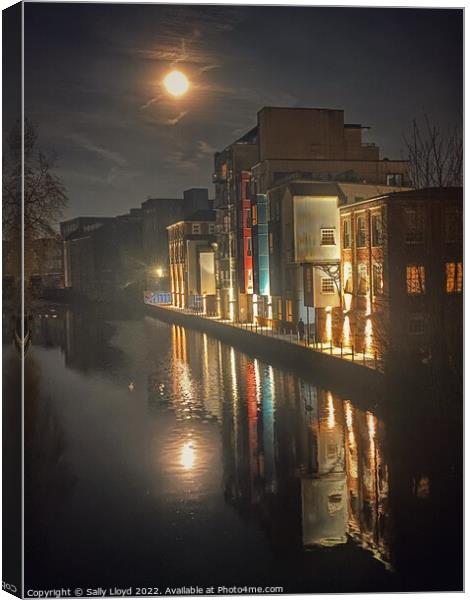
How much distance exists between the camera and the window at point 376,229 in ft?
39.8

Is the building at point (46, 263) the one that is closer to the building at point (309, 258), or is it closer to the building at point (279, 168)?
the building at point (279, 168)

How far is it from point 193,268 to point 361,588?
605 centimetres

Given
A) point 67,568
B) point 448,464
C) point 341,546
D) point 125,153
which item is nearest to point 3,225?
point 125,153

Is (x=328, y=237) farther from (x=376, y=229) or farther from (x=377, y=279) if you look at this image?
(x=377, y=279)

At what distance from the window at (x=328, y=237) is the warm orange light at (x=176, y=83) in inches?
152

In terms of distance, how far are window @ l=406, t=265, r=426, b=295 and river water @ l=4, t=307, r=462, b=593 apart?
1807 mm

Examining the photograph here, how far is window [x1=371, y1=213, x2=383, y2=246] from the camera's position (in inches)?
477

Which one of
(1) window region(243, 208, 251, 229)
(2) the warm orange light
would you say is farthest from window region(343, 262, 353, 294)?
(1) window region(243, 208, 251, 229)

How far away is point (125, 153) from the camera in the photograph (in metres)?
10.1

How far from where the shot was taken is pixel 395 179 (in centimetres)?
1154

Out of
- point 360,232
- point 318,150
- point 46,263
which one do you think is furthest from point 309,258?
point 46,263

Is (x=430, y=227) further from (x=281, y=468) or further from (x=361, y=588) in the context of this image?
(x=361, y=588)

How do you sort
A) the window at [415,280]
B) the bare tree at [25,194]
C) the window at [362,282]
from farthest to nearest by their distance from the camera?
the window at [362,282]
the window at [415,280]
the bare tree at [25,194]

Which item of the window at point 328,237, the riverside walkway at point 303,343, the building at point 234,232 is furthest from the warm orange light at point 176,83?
the window at point 328,237
